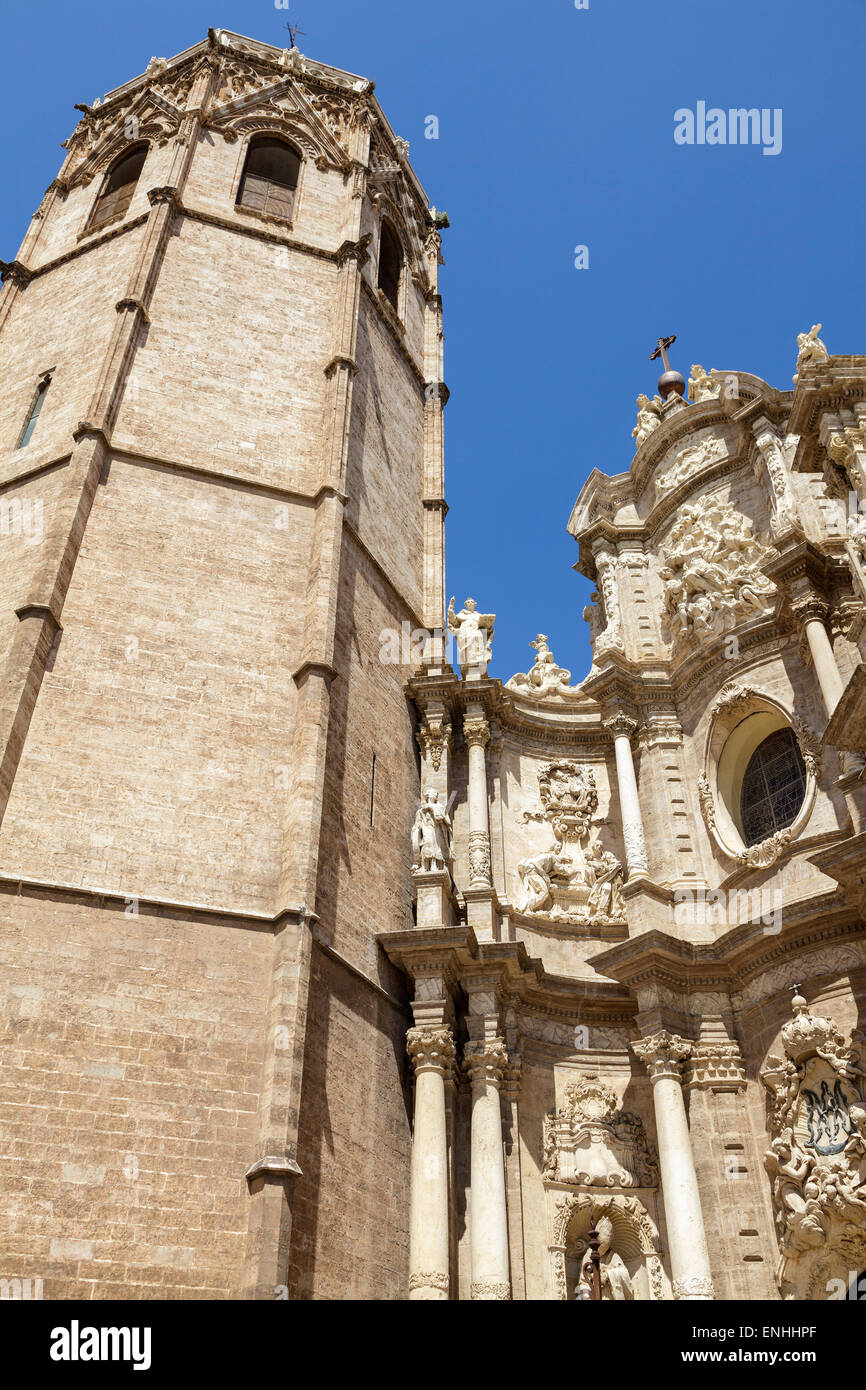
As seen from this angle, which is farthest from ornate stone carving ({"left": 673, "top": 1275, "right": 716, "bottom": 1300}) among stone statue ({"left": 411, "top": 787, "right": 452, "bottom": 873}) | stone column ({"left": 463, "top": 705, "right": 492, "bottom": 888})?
stone statue ({"left": 411, "top": 787, "right": 452, "bottom": 873})

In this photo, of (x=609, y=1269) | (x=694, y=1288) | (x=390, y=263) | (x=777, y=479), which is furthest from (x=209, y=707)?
(x=390, y=263)

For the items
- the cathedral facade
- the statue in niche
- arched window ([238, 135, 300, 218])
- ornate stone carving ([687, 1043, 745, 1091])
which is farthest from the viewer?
arched window ([238, 135, 300, 218])

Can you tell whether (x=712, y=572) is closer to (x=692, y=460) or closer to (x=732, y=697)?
(x=732, y=697)

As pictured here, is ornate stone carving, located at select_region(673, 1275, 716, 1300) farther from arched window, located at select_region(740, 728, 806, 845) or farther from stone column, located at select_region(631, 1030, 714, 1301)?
arched window, located at select_region(740, 728, 806, 845)

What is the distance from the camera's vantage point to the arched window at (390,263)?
24500mm

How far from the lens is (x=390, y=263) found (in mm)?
25156

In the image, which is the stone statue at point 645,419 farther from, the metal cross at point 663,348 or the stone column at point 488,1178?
the stone column at point 488,1178

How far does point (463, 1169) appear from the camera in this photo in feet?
45.4

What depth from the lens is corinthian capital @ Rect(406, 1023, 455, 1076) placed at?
550 inches

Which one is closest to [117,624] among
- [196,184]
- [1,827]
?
[1,827]

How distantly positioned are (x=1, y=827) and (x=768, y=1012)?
9.54 meters

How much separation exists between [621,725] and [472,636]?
309cm

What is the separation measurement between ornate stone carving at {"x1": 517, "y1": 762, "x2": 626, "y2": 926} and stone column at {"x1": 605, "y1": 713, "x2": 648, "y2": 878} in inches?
22.3
